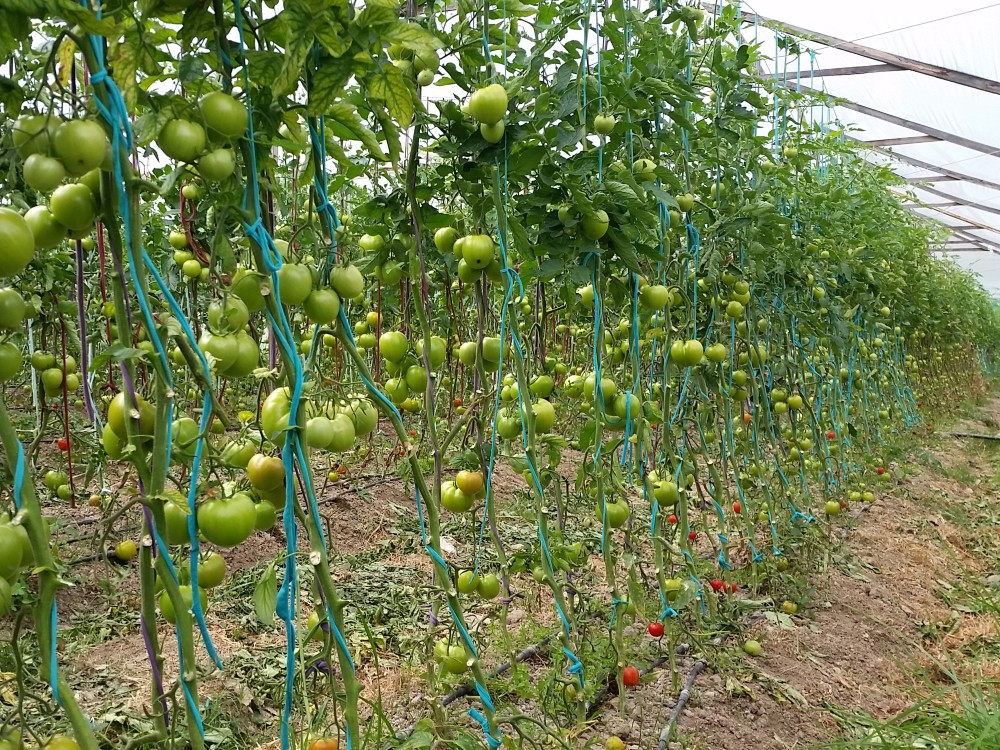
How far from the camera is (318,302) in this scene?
0.95 meters

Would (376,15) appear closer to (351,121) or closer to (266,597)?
(351,121)

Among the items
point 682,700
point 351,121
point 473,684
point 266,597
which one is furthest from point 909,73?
point 266,597

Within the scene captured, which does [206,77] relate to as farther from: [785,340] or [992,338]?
[992,338]

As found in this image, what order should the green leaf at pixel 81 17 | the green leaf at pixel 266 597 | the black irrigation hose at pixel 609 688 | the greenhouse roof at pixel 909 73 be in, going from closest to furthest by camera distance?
the green leaf at pixel 81 17, the green leaf at pixel 266 597, the black irrigation hose at pixel 609 688, the greenhouse roof at pixel 909 73

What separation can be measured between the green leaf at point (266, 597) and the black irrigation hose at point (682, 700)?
1207 mm

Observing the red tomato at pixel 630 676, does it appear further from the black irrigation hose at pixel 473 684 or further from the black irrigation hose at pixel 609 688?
the black irrigation hose at pixel 473 684

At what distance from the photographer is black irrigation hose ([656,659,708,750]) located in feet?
5.80

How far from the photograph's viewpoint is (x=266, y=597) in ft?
3.10

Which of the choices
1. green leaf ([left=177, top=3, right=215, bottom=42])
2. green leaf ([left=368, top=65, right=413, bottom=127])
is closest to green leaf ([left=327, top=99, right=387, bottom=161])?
green leaf ([left=368, top=65, right=413, bottom=127])

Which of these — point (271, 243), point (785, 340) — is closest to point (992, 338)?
point (785, 340)

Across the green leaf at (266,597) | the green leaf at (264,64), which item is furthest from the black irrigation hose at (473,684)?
the green leaf at (264,64)

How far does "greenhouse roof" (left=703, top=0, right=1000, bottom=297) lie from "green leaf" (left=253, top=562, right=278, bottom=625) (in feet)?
12.5

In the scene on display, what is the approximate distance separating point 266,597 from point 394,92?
0.68 m

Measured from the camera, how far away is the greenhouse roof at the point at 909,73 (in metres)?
6.08
